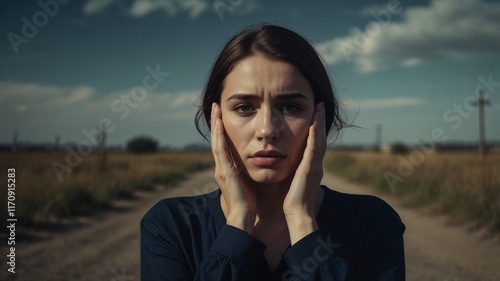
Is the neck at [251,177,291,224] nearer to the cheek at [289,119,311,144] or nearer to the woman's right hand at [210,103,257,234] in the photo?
the woman's right hand at [210,103,257,234]

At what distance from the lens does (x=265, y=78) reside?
2.02 m

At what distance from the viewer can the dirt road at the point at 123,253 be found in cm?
495

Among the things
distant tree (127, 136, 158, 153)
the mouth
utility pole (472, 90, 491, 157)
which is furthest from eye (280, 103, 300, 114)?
distant tree (127, 136, 158, 153)

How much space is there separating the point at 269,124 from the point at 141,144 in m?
67.6

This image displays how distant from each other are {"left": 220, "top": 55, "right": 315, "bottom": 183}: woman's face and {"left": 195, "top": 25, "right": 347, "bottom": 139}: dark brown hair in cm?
5

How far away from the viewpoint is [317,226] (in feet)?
5.98

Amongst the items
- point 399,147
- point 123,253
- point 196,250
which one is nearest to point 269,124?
point 196,250

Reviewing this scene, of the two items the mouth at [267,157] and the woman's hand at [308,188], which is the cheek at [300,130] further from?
the mouth at [267,157]

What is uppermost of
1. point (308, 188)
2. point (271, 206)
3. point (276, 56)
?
point (276, 56)

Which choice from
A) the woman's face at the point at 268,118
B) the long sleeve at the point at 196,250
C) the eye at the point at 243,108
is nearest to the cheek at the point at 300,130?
the woman's face at the point at 268,118

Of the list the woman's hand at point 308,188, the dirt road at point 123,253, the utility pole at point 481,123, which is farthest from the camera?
the utility pole at point 481,123

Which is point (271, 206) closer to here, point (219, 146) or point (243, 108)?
point (219, 146)

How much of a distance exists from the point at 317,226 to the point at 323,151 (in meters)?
0.43

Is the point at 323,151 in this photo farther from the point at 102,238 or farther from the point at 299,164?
the point at 102,238
